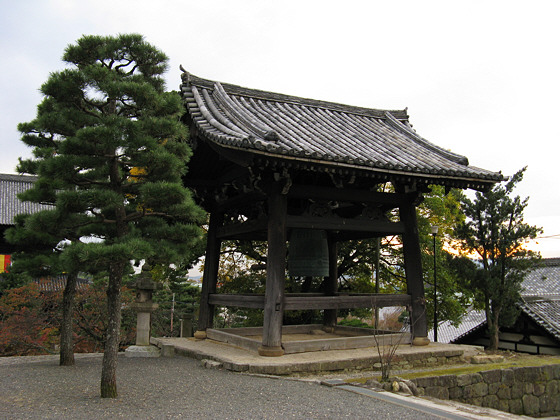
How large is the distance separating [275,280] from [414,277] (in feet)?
10.4

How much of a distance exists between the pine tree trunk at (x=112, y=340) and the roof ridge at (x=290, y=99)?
569 cm

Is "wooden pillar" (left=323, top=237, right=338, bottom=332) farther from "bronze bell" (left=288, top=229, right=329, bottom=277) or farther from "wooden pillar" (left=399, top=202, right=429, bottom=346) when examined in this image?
"wooden pillar" (left=399, top=202, right=429, bottom=346)

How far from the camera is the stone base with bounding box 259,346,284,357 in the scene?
7.73 meters

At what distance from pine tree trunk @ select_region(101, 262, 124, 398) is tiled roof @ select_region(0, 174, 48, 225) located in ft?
56.1

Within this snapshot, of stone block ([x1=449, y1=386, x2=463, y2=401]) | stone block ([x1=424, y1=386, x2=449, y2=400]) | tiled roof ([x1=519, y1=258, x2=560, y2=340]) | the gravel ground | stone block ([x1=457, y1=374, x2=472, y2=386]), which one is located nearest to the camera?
the gravel ground

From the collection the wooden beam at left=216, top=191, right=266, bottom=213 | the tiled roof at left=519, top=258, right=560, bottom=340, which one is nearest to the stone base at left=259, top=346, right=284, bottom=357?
the wooden beam at left=216, top=191, right=266, bottom=213

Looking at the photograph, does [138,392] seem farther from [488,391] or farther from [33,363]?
[488,391]

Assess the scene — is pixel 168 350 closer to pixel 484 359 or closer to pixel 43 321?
pixel 484 359

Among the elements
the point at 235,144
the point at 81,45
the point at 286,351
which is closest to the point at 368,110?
the point at 235,144

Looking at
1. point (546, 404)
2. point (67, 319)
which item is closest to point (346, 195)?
point (67, 319)

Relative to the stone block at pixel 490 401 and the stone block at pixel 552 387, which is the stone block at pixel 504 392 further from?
the stone block at pixel 552 387

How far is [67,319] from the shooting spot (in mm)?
7660

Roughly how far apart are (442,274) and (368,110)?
719 cm

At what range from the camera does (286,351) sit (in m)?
8.05
